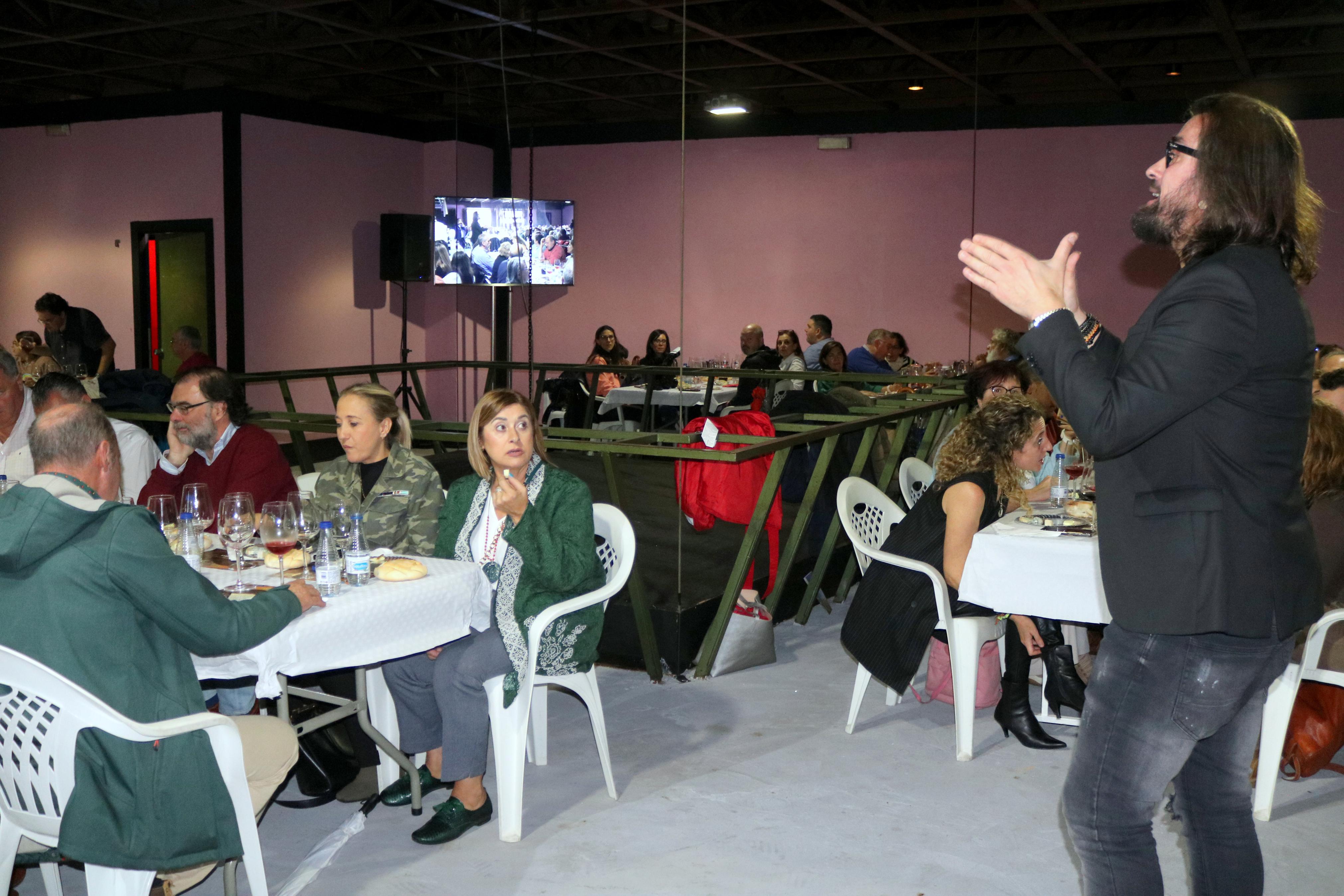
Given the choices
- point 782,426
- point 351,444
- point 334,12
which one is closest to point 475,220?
point 334,12

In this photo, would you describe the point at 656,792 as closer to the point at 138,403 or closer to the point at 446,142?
the point at 138,403

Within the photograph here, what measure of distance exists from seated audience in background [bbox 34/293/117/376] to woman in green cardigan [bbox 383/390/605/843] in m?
6.13

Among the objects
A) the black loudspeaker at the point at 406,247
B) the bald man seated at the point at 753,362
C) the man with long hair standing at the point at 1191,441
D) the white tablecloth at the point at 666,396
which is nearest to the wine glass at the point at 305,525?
the man with long hair standing at the point at 1191,441

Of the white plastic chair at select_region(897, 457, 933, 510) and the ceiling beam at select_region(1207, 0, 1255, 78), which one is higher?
the ceiling beam at select_region(1207, 0, 1255, 78)

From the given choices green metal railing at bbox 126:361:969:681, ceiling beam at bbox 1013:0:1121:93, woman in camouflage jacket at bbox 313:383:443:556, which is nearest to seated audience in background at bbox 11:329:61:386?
green metal railing at bbox 126:361:969:681

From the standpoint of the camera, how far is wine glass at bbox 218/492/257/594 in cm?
276

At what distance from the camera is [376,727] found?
130 inches

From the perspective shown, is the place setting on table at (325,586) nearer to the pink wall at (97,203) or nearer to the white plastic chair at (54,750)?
the white plastic chair at (54,750)

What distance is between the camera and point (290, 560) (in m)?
2.79

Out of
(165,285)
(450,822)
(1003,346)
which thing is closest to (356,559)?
(450,822)

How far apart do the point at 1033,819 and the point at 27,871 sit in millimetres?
2583

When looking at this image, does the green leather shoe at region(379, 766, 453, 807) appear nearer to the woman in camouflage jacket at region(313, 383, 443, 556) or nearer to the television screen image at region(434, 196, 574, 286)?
the woman in camouflage jacket at region(313, 383, 443, 556)

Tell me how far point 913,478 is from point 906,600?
1.15m

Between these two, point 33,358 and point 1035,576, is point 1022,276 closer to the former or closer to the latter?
point 1035,576
